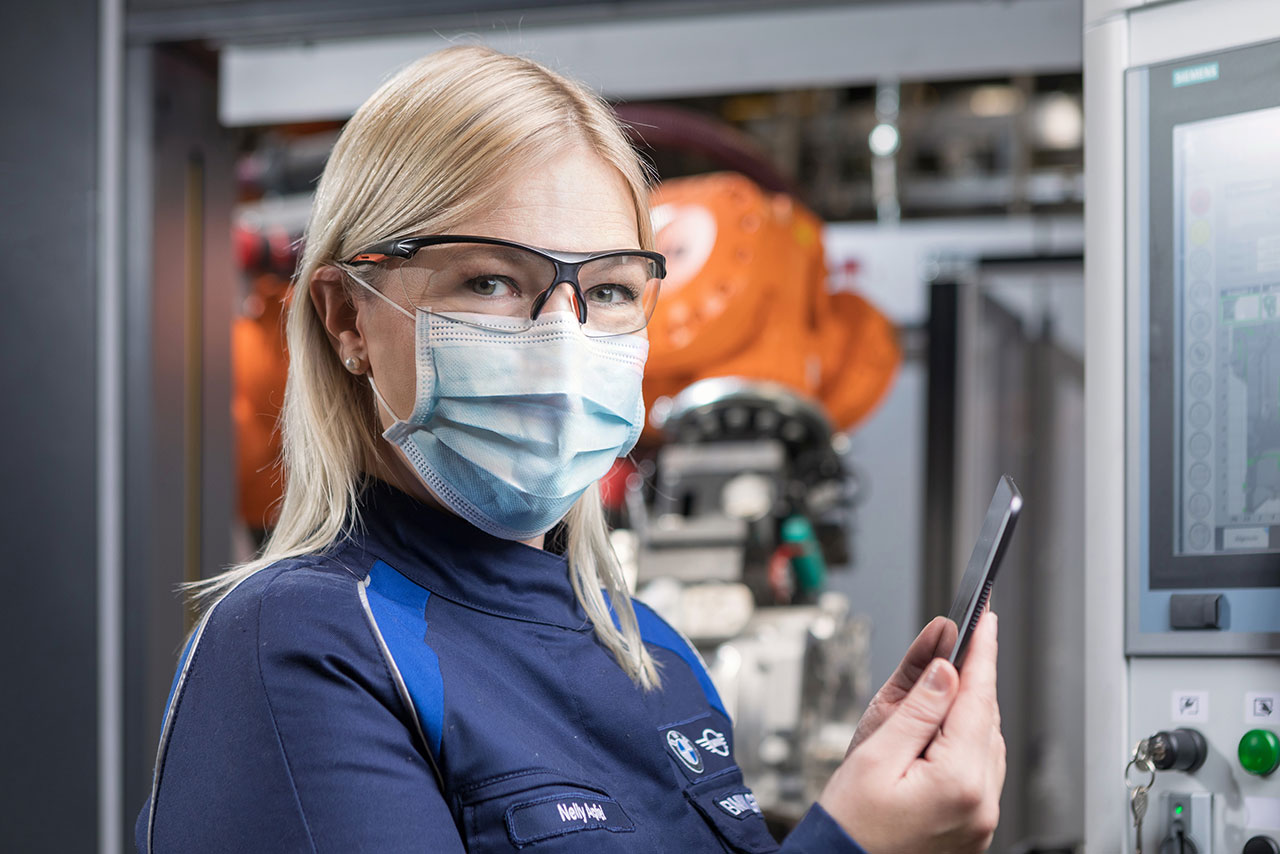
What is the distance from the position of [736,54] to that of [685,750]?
6.78 ft

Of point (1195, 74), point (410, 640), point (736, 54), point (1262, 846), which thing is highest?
point (736, 54)

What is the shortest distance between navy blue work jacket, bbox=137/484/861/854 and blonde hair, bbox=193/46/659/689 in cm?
5

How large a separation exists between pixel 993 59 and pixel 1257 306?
1.82 m

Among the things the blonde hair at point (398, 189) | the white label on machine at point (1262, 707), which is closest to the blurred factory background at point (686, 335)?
the blonde hair at point (398, 189)

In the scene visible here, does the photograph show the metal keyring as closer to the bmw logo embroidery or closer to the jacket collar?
the bmw logo embroidery

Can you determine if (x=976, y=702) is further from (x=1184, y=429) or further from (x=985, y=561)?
(x=1184, y=429)

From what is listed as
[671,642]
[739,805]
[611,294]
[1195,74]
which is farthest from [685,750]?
Answer: [1195,74]

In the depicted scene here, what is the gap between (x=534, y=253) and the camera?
1.06 metres

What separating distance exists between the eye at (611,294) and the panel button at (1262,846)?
0.78 meters

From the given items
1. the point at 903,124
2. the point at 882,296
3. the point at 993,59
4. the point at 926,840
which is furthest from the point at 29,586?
the point at 882,296

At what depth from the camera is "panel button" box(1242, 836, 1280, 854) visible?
115cm

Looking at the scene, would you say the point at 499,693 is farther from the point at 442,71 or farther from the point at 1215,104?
the point at 1215,104

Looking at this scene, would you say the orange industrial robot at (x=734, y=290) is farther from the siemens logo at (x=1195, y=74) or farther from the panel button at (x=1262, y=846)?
the panel button at (x=1262, y=846)

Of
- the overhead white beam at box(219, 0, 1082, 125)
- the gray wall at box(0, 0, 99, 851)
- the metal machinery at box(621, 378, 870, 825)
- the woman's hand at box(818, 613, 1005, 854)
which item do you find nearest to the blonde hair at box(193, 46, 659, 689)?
the woman's hand at box(818, 613, 1005, 854)
